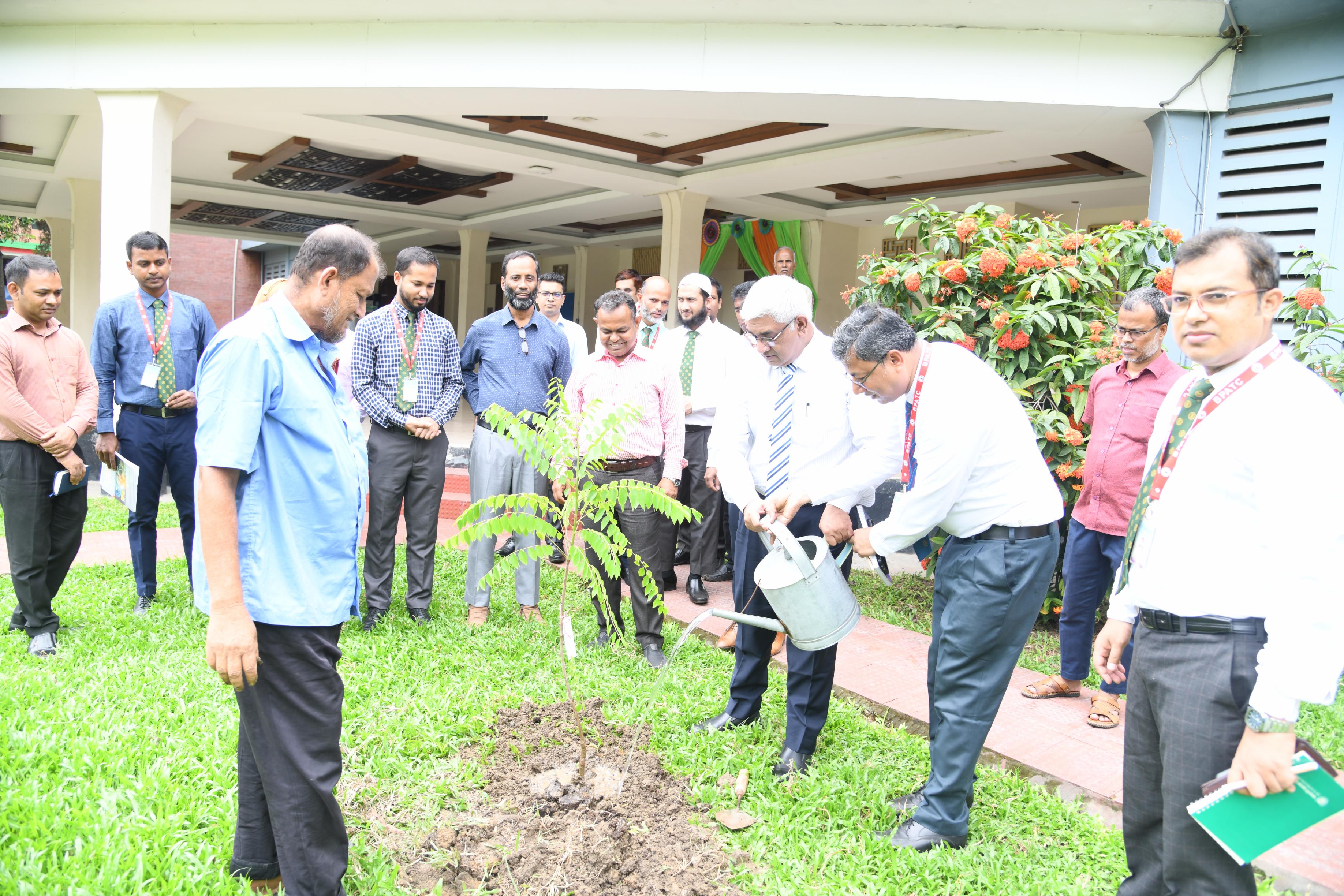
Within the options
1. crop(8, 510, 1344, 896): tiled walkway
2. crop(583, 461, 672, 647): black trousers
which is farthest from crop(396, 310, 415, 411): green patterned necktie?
crop(8, 510, 1344, 896): tiled walkway

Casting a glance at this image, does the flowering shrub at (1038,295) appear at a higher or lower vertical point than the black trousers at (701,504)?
higher

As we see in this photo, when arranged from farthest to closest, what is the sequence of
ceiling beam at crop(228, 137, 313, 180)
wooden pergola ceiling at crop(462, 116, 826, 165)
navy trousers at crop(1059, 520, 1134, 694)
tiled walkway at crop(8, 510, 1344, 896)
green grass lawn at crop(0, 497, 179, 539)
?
1. ceiling beam at crop(228, 137, 313, 180)
2. wooden pergola ceiling at crop(462, 116, 826, 165)
3. green grass lawn at crop(0, 497, 179, 539)
4. navy trousers at crop(1059, 520, 1134, 694)
5. tiled walkway at crop(8, 510, 1344, 896)

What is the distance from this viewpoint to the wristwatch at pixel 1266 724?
1807 millimetres

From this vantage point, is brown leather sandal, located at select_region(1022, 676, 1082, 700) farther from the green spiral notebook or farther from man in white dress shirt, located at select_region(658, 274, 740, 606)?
the green spiral notebook

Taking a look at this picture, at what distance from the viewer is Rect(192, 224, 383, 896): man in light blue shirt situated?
2.10m

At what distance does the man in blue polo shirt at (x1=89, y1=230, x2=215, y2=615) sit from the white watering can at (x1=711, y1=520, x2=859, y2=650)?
12.6 feet

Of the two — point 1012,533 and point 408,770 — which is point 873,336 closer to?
point 1012,533

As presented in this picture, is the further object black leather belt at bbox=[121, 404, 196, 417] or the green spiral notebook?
black leather belt at bbox=[121, 404, 196, 417]

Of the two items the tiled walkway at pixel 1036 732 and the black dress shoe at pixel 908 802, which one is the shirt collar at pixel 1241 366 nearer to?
the black dress shoe at pixel 908 802

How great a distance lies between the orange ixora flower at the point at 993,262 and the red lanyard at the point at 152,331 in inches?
195

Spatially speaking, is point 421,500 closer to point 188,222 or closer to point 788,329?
point 788,329

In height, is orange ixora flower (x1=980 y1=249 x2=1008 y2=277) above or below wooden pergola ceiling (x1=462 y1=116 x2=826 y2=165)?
below

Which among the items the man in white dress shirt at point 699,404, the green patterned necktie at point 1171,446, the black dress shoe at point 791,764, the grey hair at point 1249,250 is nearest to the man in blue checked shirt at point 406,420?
the man in white dress shirt at point 699,404

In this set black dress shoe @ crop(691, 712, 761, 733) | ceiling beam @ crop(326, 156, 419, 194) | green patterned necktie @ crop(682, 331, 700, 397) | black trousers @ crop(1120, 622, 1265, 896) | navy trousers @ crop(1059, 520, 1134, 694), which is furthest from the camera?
ceiling beam @ crop(326, 156, 419, 194)
